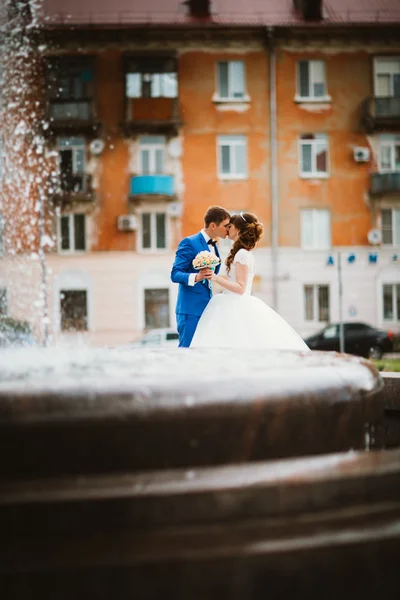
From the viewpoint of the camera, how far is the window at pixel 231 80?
1143 inches

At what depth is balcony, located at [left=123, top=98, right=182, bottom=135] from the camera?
28.6 meters

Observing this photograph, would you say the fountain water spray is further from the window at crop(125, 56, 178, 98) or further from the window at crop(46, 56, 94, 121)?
the window at crop(125, 56, 178, 98)

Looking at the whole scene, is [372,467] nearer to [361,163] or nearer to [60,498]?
Result: [60,498]

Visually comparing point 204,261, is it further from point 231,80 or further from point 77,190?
point 231,80

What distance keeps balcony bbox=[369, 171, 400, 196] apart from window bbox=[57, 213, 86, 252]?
10998 millimetres

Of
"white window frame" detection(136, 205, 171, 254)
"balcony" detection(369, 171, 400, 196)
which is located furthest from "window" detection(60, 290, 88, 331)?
"balcony" detection(369, 171, 400, 196)

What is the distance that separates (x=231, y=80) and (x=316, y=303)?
9015 mm

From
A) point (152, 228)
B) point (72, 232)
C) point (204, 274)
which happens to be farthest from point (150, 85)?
point (204, 274)

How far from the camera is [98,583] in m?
1.84

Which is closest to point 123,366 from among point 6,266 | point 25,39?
point 6,266

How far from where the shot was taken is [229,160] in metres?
29.3

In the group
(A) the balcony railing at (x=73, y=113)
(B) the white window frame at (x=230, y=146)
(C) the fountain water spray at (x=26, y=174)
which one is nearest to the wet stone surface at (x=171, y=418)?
(C) the fountain water spray at (x=26, y=174)

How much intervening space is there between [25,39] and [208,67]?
7982 millimetres

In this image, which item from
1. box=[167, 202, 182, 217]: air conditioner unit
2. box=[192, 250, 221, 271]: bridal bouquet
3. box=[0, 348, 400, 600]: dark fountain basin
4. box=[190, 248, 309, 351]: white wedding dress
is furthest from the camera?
box=[167, 202, 182, 217]: air conditioner unit
